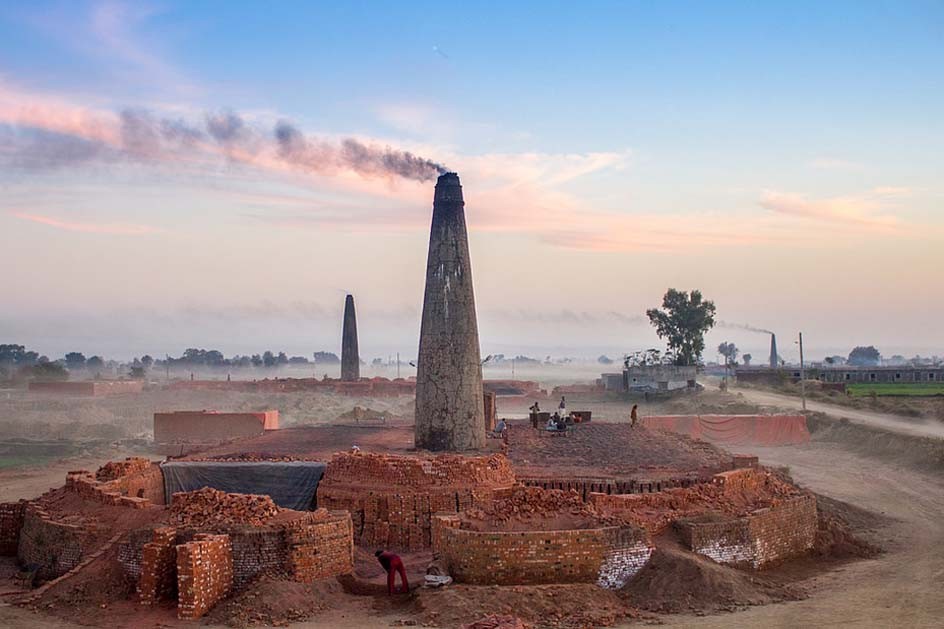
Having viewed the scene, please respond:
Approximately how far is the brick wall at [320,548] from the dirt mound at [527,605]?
4.31 ft

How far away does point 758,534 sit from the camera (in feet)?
47.2

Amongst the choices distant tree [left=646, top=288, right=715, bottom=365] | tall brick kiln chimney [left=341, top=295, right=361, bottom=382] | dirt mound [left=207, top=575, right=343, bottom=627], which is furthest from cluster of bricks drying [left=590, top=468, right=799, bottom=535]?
distant tree [left=646, top=288, right=715, bottom=365]

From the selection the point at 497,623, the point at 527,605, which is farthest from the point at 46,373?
the point at 497,623

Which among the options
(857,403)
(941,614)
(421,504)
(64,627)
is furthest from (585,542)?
(857,403)

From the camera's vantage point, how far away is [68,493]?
50.2 ft

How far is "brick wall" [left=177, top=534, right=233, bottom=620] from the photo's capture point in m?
11.4

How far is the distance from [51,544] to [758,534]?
9.80 meters

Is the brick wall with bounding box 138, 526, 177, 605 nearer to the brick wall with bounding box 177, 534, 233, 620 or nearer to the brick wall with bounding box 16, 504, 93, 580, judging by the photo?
the brick wall with bounding box 177, 534, 233, 620

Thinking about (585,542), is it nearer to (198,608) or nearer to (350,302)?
(198,608)

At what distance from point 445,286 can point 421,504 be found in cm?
499

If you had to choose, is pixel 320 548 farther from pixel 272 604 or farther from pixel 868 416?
pixel 868 416

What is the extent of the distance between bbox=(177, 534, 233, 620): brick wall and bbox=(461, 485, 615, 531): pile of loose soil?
9.73 feet

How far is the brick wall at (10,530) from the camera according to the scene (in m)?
15.5

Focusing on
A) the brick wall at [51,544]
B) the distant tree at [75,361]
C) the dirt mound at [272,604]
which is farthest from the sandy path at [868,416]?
the distant tree at [75,361]
